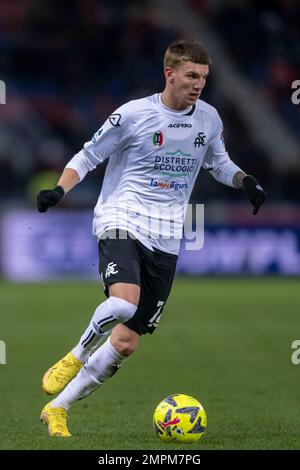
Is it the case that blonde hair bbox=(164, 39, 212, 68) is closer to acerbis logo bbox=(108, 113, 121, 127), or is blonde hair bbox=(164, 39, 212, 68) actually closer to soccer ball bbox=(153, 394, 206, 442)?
acerbis logo bbox=(108, 113, 121, 127)

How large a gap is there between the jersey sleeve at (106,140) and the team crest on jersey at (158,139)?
0.48 ft

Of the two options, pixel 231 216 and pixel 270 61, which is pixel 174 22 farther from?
pixel 231 216

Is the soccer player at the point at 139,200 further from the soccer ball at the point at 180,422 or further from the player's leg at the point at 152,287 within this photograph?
the soccer ball at the point at 180,422

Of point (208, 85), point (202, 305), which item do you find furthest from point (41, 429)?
point (208, 85)

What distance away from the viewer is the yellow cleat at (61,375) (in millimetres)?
6129

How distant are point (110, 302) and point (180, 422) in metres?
0.78

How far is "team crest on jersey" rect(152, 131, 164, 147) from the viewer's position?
6.34 m

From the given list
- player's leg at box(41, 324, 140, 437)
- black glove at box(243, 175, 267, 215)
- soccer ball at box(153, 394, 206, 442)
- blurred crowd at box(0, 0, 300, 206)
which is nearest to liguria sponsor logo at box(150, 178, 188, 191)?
black glove at box(243, 175, 267, 215)

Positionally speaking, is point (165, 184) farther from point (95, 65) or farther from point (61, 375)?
point (95, 65)

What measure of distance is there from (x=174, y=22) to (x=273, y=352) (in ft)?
50.8

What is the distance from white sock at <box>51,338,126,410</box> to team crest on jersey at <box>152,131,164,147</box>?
1212 mm

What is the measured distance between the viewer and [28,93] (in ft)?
76.4

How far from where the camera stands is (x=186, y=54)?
620cm

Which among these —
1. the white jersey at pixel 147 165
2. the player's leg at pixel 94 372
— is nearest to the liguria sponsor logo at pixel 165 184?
the white jersey at pixel 147 165
